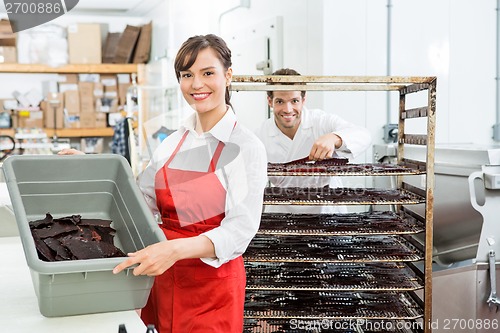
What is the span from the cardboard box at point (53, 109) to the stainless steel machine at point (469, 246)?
23.3 ft

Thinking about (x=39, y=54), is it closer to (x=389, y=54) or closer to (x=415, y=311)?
(x=389, y=54)

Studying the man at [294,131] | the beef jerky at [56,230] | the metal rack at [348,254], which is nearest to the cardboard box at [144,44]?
the man at [294,131]

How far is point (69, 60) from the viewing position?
870 cm

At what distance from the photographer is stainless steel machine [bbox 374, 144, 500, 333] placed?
247 cm

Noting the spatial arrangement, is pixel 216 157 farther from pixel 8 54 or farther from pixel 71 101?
pixel 8 54

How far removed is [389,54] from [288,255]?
1919 millimetres

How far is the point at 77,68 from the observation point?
8.64 meters

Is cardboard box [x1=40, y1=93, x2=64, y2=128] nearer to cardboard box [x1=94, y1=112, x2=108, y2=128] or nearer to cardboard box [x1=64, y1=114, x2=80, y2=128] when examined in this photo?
cardboard box [x1=64, y1=114, x2=80, y2=128]

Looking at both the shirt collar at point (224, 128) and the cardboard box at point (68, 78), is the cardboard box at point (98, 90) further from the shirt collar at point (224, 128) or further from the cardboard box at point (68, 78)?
the shirt collar at point (224, 128)

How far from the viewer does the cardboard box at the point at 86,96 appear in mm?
8805

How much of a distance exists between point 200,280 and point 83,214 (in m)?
0.42

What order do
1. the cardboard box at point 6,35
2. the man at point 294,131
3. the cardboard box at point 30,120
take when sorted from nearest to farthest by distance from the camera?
the man at point 294,131
the cardboard box at point 6,35
the cardboard box at point 30,120

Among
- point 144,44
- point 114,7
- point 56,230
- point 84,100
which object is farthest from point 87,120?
point 56,230

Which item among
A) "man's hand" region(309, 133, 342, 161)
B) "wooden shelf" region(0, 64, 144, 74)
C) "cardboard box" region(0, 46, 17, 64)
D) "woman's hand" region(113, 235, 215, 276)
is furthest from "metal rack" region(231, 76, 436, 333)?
"cardboard box" region(0, 46, 17, 64)
